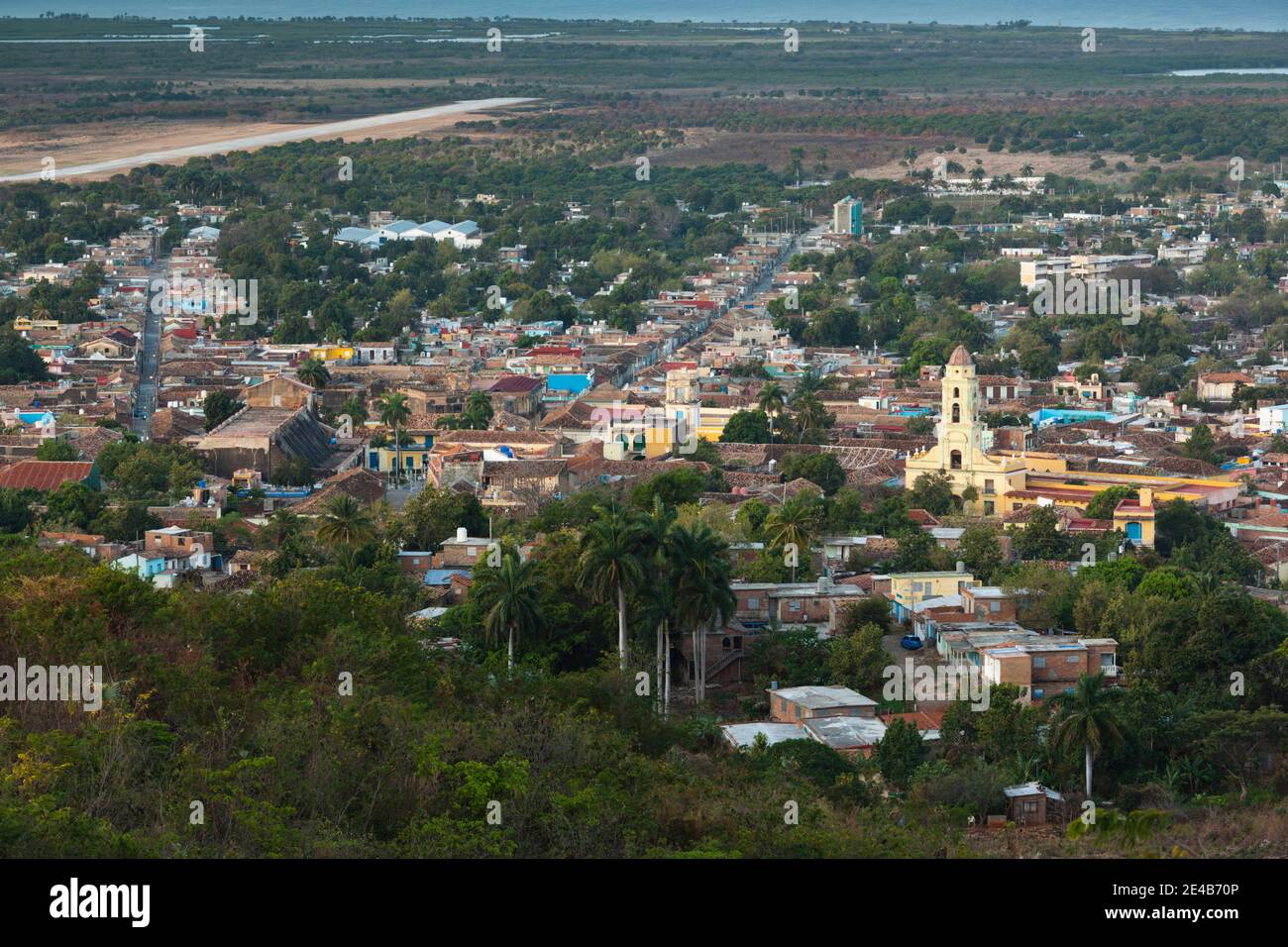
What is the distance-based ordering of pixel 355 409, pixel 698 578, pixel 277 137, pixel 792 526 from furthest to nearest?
pixel 277 137 < pixel 355 409 < pixel 792 526 < pixel 698 578

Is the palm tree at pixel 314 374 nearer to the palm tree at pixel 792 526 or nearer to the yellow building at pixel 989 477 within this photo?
the yellow building at pixel 989 477

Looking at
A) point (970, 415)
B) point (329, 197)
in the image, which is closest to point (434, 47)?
Answer: point (329, 197)

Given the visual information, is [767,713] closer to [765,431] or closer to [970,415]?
[970,415]

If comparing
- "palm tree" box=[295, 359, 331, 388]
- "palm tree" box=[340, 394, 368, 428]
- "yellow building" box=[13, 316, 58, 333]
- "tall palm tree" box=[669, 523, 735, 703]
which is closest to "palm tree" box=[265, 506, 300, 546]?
Result: "tall palm tree" box=[669, 523, 735, 703]

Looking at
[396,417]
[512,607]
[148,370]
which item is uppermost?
[512,607]

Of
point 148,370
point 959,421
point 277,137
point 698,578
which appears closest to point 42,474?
point 959,421

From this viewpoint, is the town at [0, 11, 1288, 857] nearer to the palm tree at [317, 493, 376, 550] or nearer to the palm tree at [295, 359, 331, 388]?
the palm tree at [317, 493, 376, 550]

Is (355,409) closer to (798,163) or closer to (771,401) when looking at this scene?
(771,401)
